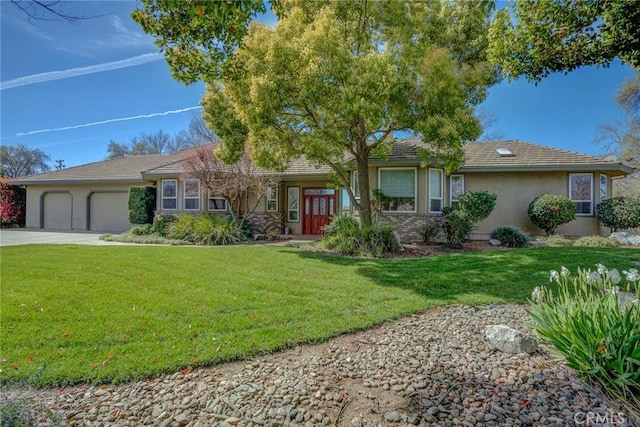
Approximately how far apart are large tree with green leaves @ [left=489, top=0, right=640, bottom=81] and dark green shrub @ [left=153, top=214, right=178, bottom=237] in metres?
15.0

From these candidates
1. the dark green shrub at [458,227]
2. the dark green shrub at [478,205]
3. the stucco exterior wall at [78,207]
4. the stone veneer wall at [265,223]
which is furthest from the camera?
the stucco exterior wall at [78,207]

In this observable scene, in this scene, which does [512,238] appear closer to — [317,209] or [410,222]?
[410,222]

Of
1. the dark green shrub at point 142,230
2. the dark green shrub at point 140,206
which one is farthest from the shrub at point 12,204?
the dark green shrub at point 142,230

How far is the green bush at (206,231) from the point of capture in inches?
548

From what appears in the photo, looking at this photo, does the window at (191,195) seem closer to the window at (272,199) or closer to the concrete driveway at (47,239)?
the window at (272,199)

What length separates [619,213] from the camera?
42.7 ft

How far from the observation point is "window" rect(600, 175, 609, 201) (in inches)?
560

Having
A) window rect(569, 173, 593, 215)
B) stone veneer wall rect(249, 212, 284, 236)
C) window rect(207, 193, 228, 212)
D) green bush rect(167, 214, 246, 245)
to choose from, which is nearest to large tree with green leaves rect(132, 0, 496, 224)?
green bush rect(167, 214, 246, 245)

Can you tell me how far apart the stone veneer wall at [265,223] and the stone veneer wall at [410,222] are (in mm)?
5850

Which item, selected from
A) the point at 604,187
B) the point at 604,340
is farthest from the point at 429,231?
the point at 604,340

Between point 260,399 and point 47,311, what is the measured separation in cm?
402

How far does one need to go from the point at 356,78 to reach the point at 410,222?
22.9 feet

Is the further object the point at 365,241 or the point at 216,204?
the point at 216,204

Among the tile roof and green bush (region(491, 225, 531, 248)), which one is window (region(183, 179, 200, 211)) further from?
green bush (region(491, 225, 531, 248))
